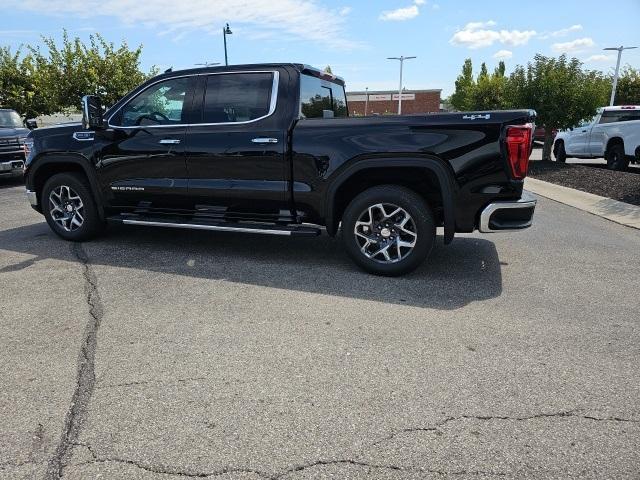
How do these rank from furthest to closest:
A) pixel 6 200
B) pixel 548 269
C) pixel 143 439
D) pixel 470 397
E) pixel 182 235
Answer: pixel 6 200, pixel 182 235, pixel 548 269, pixel 470 397, pixel 143 439

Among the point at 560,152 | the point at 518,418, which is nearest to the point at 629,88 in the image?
the point at 560,152

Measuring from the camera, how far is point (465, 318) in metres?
3.93

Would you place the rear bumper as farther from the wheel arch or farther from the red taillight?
the wheel arch

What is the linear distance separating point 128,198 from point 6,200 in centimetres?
556

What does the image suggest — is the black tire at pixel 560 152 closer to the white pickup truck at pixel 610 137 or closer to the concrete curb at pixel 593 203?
the white pickup truck at pixel 610 137

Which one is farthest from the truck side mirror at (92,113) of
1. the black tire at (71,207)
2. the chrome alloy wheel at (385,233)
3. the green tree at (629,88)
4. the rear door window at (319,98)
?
the green tree at (629,88)

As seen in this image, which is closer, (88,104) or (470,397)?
(470,397)

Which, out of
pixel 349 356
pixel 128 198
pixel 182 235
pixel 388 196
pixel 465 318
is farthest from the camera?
pixel 182 235

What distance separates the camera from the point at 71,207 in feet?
20.4

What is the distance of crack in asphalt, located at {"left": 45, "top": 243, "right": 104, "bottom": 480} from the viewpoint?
2344 millimetres

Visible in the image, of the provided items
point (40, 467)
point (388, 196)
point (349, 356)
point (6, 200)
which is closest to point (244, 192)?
point (388, 196)

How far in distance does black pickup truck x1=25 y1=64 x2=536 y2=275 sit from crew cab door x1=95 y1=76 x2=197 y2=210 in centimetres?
1

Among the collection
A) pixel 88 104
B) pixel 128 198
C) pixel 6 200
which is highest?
pixel 88 104

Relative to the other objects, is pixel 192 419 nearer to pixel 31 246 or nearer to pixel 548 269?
pixel 548 269
